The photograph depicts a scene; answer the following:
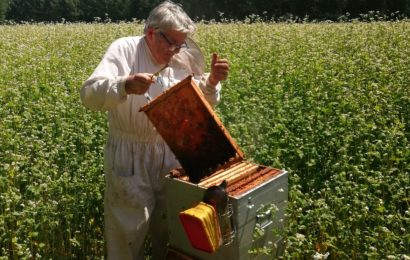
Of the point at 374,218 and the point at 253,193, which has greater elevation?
the point at 253,193

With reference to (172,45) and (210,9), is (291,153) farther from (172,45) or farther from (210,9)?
(210,9)

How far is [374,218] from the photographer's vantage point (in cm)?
310

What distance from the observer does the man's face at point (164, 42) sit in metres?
2.89

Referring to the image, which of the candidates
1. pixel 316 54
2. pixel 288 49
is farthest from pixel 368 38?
pixel 316 54

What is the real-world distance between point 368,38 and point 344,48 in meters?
1.13

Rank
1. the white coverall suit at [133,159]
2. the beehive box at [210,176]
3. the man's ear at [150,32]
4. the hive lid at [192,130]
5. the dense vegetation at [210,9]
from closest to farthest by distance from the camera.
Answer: the beehive box at [210,176] < the hive lid at [192,130] < the man's ear at [150,32] < the white coverall suit at [133,159] < the dense vegetation at [210,9]

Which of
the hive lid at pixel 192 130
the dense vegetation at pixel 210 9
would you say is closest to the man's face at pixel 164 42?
the hive lid at pixel 192 130

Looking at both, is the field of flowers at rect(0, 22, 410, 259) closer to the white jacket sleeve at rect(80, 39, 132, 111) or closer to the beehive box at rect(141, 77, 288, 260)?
the beehive box at rect(141, 77, 288, 260)

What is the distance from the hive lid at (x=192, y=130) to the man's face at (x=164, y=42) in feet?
0.95

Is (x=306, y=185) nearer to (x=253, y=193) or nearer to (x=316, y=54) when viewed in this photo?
(x=253, y=193)

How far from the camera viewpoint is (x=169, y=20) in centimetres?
284

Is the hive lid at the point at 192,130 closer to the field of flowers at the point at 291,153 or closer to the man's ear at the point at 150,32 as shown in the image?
the man's ear at the point at 150,32

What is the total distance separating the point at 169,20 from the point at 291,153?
73.9 inches

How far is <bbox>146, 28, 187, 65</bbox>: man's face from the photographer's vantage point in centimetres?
289
